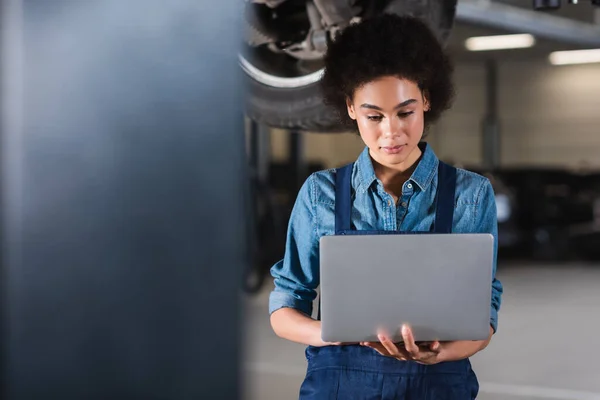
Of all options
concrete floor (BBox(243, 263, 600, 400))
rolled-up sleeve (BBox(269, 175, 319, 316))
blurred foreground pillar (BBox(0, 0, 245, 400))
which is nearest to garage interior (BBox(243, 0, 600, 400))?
concrete floor (BBox(243, 263, 600, 400))

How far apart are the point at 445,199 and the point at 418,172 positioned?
0.05 m

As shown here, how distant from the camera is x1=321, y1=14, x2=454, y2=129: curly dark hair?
1000mm

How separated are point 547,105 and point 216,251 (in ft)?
34.9

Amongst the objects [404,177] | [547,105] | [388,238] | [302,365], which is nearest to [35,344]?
[388,238]

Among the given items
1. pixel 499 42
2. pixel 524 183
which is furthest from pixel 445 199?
pixel 499 42

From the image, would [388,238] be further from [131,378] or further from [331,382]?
[131,378]

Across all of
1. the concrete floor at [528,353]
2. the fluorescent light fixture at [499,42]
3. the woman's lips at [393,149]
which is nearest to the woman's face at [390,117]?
the woman's lips at [393,149]

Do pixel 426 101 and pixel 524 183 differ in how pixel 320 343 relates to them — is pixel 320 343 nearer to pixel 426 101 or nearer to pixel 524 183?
pixel 426 101

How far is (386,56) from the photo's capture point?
1.00m

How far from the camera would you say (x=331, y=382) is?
98 cm

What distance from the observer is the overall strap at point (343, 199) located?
980 mm

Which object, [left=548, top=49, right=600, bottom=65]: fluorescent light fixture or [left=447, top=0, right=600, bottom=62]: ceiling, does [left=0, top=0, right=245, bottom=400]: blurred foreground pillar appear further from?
[left=548, top=49, right=600, bottom=65]: fluorescent light fixture

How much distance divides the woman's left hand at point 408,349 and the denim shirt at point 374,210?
0.14 m

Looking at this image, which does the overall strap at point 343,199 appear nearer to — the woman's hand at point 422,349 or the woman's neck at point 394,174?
the woman's neck at point 394,174
